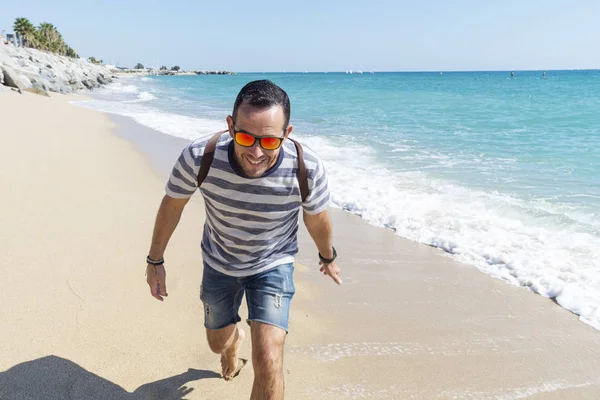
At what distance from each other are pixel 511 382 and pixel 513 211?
440 centimetres

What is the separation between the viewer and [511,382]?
314 centimetres

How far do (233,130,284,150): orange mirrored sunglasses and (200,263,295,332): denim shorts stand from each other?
2.30 feet

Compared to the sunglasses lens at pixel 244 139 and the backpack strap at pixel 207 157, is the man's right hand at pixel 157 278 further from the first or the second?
the sunglasses lens at pixel 244 139

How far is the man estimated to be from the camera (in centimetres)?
223

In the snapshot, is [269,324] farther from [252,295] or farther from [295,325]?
[295,325]

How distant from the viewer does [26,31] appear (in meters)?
65.1

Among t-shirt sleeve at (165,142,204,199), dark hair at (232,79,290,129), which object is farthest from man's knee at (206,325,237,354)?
dark hair at (232,79,290,129)

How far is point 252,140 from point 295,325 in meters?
1.95

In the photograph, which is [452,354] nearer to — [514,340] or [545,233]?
[514,340]

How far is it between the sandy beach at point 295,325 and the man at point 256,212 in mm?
730

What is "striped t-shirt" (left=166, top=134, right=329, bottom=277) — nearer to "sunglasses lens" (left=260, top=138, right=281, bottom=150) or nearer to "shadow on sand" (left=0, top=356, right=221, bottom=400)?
"sunglasses lens" (left=260, top=138, right=281, bottom=150)

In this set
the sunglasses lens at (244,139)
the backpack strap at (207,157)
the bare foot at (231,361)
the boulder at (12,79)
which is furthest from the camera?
the boulder at (12,79)

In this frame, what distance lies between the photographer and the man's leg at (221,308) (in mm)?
2609

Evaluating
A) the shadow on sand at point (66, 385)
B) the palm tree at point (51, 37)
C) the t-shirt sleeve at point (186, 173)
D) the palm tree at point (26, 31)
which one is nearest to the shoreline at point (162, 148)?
the shadow on sand at point (66, 385)
